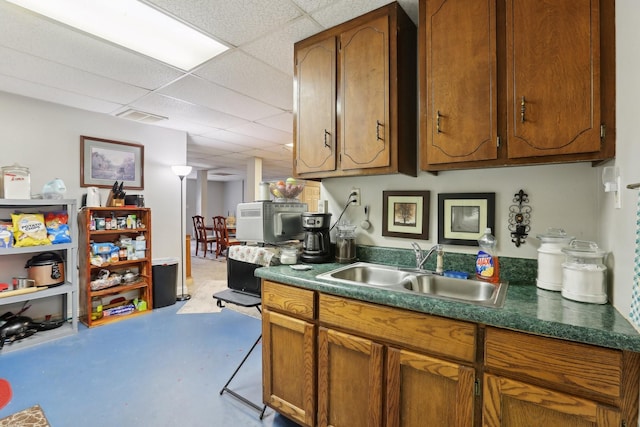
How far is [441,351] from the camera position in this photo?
116 centimetres

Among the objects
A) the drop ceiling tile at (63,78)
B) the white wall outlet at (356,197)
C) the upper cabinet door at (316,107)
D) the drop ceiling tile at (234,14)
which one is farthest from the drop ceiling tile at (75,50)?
the white wall outlet at (356,197)

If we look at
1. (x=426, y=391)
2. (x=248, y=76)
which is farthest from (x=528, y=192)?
(x=248, y=76)

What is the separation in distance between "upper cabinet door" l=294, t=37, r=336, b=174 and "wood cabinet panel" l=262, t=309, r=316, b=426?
3.21 feet

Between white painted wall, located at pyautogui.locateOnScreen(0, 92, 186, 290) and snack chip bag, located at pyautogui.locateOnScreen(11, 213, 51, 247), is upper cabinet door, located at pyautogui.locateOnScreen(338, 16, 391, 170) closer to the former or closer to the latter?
snack chip bag, located at pyautogui.locateOnScreen(11, 213, 51, 247)

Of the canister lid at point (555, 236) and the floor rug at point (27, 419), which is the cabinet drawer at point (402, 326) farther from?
the floor rug at point (27, 419)

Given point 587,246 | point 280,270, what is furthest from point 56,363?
point 587,246

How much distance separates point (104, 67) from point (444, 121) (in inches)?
103

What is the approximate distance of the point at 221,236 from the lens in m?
7.35

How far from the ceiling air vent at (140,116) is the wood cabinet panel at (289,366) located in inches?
118

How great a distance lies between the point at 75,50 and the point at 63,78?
25.7 inches

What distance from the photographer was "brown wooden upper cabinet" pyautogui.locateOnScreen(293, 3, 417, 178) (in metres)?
1.63

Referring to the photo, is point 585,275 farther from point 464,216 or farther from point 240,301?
point 240,301

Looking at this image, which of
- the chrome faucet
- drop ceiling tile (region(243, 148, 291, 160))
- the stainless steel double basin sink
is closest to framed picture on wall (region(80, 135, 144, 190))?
drop ceiling tile (region(243, 148, 291, 160))

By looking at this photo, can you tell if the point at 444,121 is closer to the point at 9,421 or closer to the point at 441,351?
the point at 441,351
